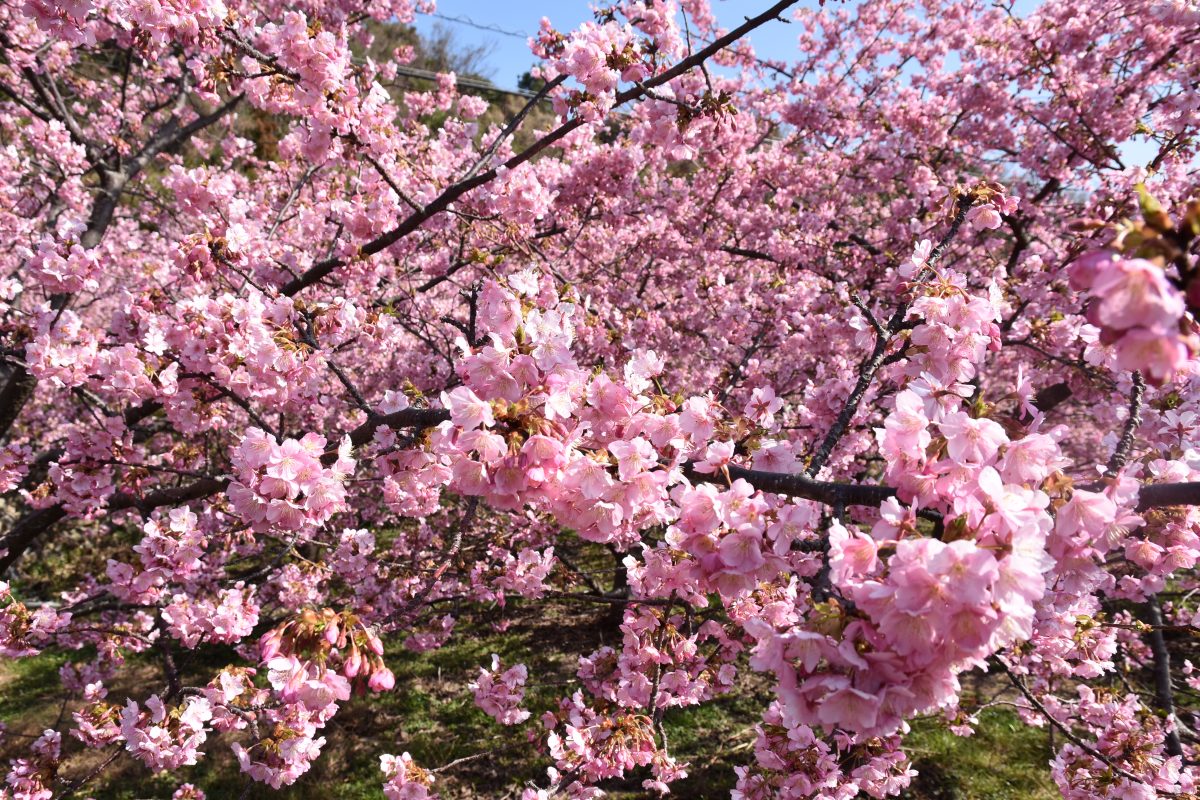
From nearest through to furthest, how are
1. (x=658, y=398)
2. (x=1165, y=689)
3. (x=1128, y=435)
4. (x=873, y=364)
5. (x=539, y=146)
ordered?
(x=658, y=398)
(x=1128, y=435)
(x=873, y=364)
(x=539, y=146)
(x=1165, y=689)

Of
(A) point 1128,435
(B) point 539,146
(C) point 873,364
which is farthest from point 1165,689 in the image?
(B) point 539,146

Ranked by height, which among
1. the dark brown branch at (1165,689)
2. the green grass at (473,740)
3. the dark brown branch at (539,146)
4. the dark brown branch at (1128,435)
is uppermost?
the dark brown branch at (539,146)

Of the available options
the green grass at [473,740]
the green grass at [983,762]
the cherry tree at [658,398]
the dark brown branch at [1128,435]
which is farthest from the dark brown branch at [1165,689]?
the dark brown branch at [1128,435]

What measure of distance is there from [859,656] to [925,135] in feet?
25.2

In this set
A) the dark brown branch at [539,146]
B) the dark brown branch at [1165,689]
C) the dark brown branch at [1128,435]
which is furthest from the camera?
the dark brown branch at [1165,689]

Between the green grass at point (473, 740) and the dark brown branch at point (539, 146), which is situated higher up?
the dark brown branch at point (539, 146)

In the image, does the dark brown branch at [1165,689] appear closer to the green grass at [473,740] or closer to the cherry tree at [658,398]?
the cherry tree at [658,398]

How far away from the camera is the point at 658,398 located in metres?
1.92

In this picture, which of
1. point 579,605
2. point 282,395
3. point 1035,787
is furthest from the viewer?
point 579,605

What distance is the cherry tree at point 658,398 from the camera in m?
1.41

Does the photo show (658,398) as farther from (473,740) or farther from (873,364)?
(473,740)

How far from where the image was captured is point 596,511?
169 centimetres

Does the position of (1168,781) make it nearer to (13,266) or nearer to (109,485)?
(109,485)

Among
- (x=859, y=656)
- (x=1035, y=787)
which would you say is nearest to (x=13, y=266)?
(x=859, y=656)
